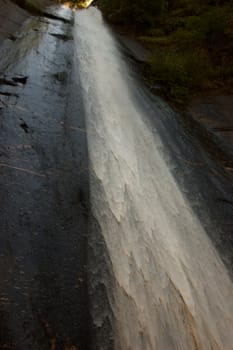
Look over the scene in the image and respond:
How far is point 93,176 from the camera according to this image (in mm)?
5422

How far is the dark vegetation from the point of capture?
1034 centimetres

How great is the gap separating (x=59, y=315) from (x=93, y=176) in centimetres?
230

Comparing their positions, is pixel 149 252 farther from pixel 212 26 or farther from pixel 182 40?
pixel 182 40

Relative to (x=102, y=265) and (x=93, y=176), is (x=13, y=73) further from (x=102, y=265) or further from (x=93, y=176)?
(x=102, y=265)

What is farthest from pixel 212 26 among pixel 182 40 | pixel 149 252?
pixel 149 252

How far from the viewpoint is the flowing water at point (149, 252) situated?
3.85m

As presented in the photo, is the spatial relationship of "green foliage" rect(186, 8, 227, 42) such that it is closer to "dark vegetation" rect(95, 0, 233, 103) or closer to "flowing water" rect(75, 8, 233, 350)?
"dark vegetation" rect(95, 0, 233, 103)

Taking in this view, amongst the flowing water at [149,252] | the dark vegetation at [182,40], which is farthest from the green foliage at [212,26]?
the flowing water at [149,252]

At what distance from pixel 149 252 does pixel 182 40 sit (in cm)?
1071

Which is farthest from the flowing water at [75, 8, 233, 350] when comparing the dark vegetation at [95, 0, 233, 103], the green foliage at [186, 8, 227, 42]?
the green foliage at [186, 8, 227, 42]

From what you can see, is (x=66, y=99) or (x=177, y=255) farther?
(x=66, y=99)

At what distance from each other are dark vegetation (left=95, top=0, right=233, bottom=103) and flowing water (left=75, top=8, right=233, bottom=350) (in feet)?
10.7

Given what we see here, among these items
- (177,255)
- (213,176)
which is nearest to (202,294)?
(177,255)

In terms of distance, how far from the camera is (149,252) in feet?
15.2
